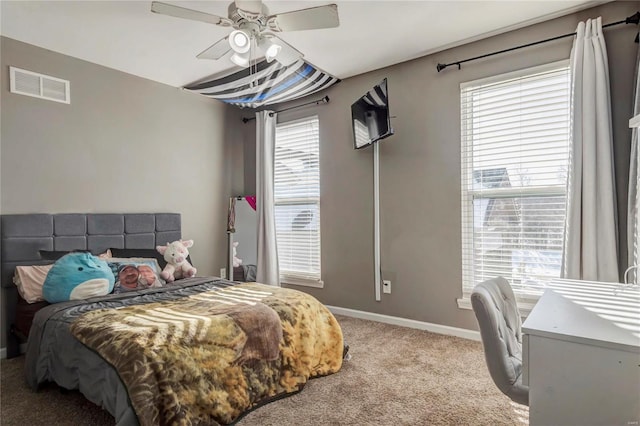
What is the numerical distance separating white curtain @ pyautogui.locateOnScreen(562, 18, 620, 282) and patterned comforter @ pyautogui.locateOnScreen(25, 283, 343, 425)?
1.78m

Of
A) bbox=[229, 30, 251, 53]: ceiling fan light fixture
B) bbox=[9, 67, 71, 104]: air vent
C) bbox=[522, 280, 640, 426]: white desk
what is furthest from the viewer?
bbox=[9, 67, 71, 104]: air vent

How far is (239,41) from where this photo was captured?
2133mm

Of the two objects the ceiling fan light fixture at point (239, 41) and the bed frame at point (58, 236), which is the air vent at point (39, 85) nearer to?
the bed frame at point (58, 236)

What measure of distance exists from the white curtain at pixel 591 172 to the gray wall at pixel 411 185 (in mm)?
257

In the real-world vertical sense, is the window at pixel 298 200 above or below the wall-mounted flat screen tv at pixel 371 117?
below

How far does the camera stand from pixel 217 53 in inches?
97.3

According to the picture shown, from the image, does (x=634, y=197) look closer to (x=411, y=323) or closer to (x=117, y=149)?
(x=411, y=323)

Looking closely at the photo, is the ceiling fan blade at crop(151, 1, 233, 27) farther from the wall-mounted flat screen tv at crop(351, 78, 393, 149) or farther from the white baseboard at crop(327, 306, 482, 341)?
the white baseboard at crop(327, 306, 482, 341)

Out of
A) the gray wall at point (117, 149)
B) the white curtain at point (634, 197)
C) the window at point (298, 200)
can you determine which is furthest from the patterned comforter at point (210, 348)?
the white curtain at point (634, 197)

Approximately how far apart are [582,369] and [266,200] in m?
3.54

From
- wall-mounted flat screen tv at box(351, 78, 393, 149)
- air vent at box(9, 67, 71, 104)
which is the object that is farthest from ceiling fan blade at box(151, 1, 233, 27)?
air vent at box(9, 67, 71, 104)

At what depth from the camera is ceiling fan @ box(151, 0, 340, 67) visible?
2.01 metres

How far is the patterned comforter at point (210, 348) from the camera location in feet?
5.17

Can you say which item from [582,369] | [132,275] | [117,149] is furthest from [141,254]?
[582,369]
